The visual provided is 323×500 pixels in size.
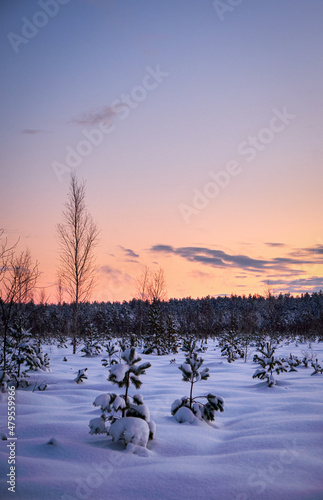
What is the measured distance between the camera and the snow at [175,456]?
2334 mm

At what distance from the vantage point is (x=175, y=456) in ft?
10.6

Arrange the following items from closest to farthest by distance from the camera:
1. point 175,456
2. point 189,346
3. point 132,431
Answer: point 132,431, point 175,456, point 189,346

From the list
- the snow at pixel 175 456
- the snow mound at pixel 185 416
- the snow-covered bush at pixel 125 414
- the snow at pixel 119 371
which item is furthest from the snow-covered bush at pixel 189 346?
the snow at pixel 119 371

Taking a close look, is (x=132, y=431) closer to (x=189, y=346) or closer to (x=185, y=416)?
(x=185, y=416)

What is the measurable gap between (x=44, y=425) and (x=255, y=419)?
277 centimetres

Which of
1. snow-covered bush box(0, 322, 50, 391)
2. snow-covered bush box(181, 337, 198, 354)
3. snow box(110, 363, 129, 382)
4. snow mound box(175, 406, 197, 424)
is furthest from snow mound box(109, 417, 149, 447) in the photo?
snow-covered bush box(0, 322, 50, 391)

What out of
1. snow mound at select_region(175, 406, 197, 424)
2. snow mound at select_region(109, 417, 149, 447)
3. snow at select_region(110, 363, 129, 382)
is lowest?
snow mound at select_region(175, 406, 197, 424)

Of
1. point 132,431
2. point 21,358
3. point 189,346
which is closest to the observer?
point 132,431

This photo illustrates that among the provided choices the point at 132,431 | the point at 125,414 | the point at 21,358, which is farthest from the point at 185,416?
the point at 21,358

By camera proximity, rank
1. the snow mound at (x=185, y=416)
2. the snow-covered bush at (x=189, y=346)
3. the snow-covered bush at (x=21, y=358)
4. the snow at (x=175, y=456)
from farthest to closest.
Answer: the snow-covered bush at (x=21, y=358)
the snow-covered bush at (x=189, y=346)
the snow mound at (x=185, y=416)
the snow at (x=175, y=456)

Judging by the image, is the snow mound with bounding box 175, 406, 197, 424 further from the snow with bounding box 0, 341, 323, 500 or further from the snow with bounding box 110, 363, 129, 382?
the snow with bounding box 110, 363, 129, 382

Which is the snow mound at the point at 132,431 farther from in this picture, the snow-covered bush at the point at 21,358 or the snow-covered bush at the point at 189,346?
the snow-covered bush at the point at 21,358

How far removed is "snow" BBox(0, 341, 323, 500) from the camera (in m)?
2.33

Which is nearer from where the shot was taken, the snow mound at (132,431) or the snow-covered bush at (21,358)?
the snow mound at (132,431)
